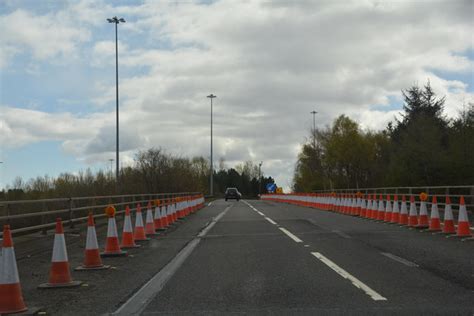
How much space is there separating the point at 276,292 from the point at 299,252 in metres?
4.50

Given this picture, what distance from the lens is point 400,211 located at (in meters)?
20.7

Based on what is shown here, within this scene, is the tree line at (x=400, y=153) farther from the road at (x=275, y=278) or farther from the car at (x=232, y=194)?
the road at (x=275, y=278)

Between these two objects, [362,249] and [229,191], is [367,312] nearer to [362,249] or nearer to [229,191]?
[362,249]

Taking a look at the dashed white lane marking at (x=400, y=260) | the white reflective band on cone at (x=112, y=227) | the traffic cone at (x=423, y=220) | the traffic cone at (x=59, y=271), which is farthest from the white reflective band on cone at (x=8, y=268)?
the traffic cone at (x=423, y=220)

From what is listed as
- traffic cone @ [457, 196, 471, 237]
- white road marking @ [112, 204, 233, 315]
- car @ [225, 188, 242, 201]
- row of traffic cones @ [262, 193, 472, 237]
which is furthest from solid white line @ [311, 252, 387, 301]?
car @ [225, 188, 242, 201]

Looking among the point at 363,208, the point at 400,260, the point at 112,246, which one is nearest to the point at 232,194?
the point at 363,208

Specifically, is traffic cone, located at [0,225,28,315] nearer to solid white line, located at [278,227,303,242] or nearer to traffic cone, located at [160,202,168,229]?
solid white line, located at [278,227,303,242]

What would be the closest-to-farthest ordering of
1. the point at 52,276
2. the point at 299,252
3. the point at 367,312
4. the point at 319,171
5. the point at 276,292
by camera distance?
the point at 367,312 < the point at 276,292 < the point at 52,276 < the point at 299,252 < the point at 319,171

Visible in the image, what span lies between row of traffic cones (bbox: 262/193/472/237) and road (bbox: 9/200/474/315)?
2.94ft

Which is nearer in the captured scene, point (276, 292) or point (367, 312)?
point (367, 312)

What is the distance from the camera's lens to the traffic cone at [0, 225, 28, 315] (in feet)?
22.0

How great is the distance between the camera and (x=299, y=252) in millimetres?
12125

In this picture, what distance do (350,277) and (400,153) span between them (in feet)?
125

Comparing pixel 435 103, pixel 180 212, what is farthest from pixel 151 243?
pixel 435 103
